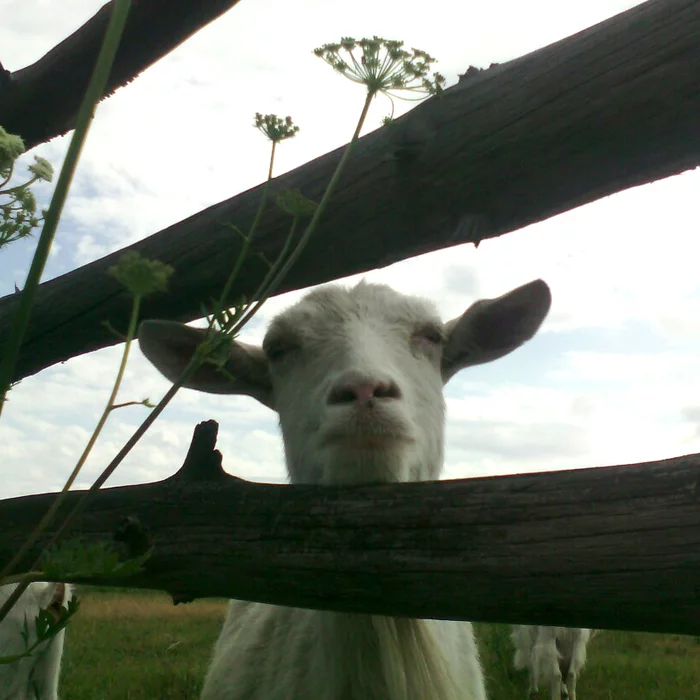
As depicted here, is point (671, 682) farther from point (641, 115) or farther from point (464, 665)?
point (641, 115)

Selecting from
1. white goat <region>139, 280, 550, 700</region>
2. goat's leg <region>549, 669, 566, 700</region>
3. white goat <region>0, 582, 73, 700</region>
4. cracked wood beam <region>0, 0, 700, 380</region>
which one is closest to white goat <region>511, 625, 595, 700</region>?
goat's leg <region>549, 669, 566, 700</region>

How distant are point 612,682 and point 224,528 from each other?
8664 mm

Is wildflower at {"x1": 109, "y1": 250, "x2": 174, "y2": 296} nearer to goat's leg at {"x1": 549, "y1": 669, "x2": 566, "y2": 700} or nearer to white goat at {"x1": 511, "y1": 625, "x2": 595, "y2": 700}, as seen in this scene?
white goat at {"x1": 511, "y1": 625, "x2": 595, "y2": 700}

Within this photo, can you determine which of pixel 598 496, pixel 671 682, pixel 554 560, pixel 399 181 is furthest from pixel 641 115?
pixel 671 682

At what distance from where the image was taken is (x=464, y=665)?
3.38 meters

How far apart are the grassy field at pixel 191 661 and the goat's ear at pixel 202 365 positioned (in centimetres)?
437

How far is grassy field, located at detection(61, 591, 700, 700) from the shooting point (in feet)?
24.9

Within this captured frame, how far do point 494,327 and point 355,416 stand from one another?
1.24 metres

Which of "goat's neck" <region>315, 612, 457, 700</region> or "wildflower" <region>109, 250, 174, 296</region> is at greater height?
"wildflower" <region>109, 250, 174, 296</region>

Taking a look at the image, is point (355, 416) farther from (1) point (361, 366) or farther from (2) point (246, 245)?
(2) point (246, 245)

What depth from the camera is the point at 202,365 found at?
11.1 ft

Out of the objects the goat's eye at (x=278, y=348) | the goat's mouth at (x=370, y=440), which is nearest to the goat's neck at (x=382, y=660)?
the goat's mouth at (x=370, y=440)

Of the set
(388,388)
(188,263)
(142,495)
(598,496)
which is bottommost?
(598,496)

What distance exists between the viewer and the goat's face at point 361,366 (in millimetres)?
2332
